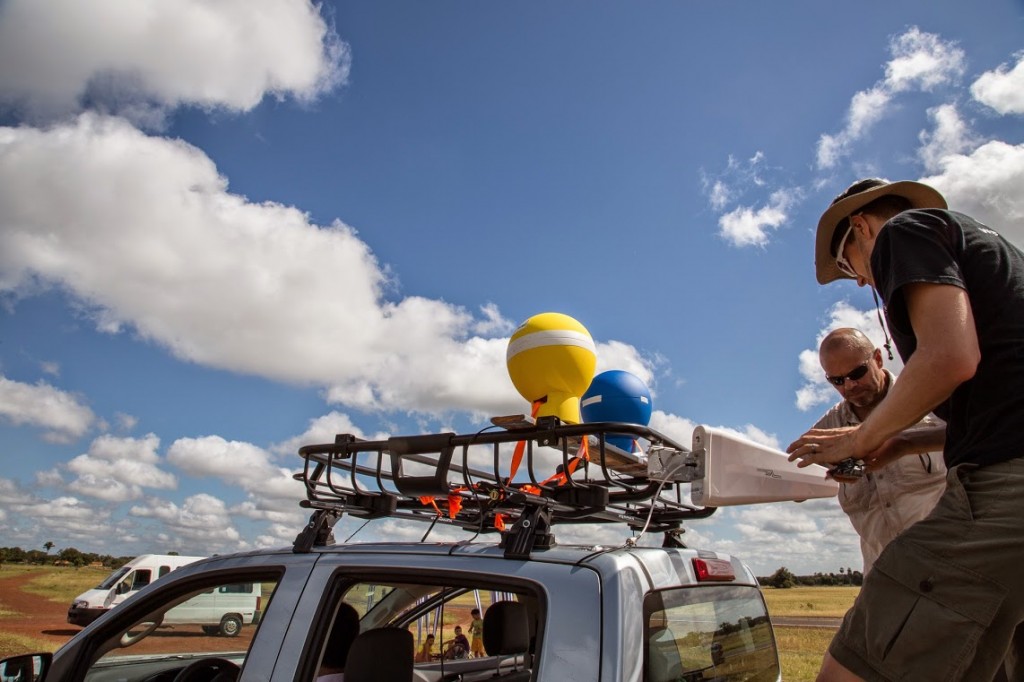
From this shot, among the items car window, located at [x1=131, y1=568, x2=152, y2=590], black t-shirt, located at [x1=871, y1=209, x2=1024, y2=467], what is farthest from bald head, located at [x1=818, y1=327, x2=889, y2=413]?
car window, located at [x1=131, y1=568, x2=152, y2=590]

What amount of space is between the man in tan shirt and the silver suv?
0.79 metres

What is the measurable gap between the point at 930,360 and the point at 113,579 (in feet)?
79.2

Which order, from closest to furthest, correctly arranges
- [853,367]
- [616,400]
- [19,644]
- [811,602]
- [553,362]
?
1. [853,367]
2. [553,362]
3. [616,400]
4. [19,644]
5. [811,602]

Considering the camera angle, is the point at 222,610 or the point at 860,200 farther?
the point at 222,610

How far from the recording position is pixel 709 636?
2.23 metres

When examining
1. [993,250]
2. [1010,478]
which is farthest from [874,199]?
[1010,478]

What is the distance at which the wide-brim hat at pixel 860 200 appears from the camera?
2.25m

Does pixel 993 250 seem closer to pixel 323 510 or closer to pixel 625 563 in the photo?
pixel 625 563

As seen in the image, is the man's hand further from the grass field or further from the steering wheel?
the grass field

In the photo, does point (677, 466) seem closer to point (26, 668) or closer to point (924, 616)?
point (924, 616)

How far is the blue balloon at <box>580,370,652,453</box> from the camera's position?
436cm

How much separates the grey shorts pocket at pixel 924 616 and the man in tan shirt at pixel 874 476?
4.89ft

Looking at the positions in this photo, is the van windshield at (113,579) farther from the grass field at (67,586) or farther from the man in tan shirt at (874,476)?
the man in tan shirt at (874,476)

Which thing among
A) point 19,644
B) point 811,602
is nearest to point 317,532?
point 19,644
